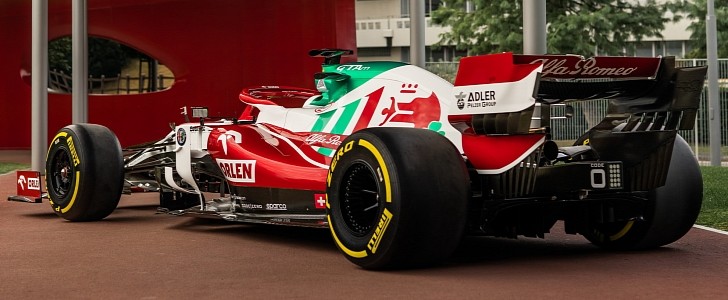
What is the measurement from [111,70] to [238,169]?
2737cm

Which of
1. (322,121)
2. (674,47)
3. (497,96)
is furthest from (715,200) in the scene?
A: (674,47)

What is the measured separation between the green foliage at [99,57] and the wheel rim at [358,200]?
96.4ft

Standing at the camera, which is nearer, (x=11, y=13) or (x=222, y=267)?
(x=222, y=267)

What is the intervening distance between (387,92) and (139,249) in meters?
2.32

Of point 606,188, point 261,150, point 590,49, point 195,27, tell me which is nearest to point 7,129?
point 195,27

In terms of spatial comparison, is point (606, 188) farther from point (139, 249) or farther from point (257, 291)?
point (139, 249)

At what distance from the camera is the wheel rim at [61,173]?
11.8 metres

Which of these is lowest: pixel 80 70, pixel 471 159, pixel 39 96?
pixel 471 159

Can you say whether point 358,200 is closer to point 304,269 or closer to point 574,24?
point 304,269

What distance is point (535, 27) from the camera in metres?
11.2

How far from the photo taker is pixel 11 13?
31328 mm

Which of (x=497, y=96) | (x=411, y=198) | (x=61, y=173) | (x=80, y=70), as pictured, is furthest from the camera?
(x=80, y=70)

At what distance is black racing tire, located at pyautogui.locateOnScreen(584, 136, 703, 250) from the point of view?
28.1 feet

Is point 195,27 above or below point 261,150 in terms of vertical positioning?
above
